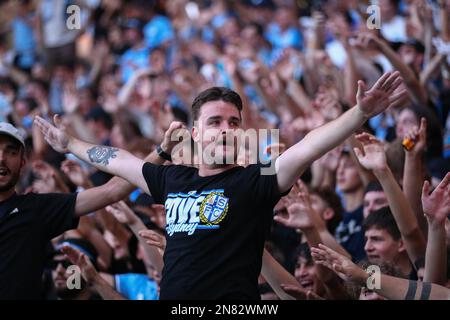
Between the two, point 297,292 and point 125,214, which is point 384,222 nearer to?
point 297,292

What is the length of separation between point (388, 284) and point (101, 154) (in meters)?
1.60

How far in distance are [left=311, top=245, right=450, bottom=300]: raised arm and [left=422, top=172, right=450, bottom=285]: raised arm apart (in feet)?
0.73

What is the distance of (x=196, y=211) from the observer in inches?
152

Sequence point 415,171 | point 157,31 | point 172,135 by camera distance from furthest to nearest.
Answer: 1. point 157,31
2. point 415,171
3. point 172,135

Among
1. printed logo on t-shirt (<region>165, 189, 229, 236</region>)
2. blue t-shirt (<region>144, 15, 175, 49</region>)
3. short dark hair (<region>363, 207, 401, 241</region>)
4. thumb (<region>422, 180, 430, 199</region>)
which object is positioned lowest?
short dark hair (<region>363, 207, 401, 241</region>)

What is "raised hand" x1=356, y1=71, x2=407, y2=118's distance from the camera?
3.53 metres

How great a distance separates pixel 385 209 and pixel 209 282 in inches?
65.7

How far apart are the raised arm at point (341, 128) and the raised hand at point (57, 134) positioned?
Result: 1.40m

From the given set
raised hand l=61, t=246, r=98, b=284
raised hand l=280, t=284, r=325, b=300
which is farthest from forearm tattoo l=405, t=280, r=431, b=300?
raised hand l=61, t=246, r=98, b=284

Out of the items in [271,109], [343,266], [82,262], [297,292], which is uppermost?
[271,109]

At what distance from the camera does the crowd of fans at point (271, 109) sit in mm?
4836

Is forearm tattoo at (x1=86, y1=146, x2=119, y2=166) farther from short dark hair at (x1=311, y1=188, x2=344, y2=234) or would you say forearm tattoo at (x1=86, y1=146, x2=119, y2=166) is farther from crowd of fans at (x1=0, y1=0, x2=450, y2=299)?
short dark hair at (x1=311, y1=188, x2=344, y2=234)

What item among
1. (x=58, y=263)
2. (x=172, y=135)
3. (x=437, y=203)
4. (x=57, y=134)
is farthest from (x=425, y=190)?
(x=58, y=263)

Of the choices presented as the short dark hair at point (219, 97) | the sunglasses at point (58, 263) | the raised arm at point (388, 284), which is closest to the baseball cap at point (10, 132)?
the short dark hair at point (219, 97)
